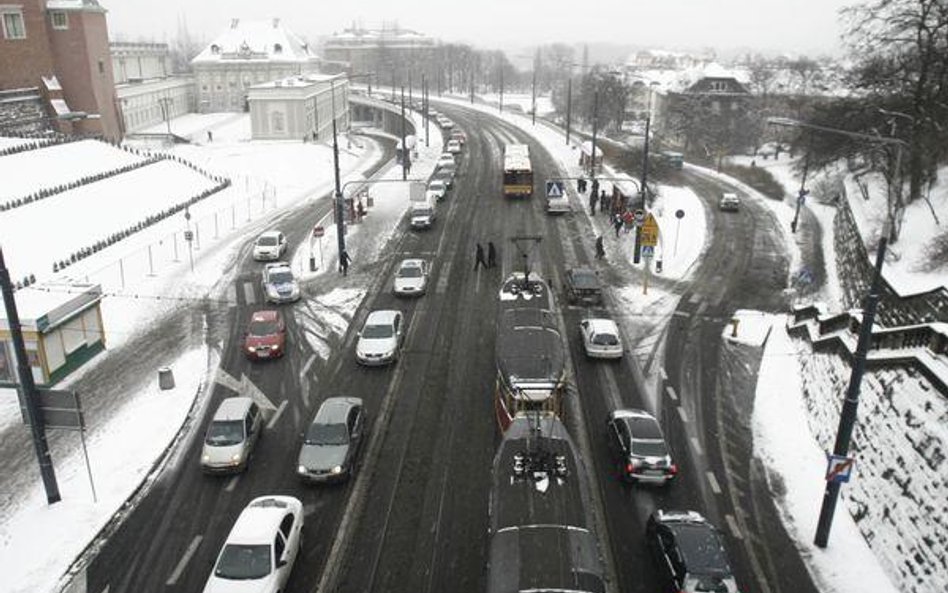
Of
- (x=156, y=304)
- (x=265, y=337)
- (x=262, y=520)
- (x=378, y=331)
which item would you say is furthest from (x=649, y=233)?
(x=262, y=520)

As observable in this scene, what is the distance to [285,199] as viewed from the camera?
58812 mm

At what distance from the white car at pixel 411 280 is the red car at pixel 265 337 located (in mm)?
6505

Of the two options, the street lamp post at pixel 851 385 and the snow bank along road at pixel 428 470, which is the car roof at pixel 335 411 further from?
the street lamp post at pixel 851 385

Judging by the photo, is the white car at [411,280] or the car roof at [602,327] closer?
the car roof at [602,327]

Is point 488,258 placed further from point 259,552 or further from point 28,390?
point 259,552

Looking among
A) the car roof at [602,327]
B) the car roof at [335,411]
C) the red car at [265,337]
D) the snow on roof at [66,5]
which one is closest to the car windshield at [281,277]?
the red car at [265,337]

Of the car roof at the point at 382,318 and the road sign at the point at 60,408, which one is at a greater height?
the road sign at the point at 60,408

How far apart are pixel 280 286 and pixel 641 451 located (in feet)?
67.5

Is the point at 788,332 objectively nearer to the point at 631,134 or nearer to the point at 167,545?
the point at 167,545

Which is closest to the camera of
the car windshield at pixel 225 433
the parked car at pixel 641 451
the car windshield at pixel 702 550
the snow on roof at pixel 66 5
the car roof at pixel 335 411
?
the car windshield at pixel 702 550

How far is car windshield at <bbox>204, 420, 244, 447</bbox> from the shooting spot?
20969 millimetres

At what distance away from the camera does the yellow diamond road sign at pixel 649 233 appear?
36219 millimetres

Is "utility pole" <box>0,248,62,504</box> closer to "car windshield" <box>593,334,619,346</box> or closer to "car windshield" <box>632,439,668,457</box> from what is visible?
"car windshield" <box>632,439,668,457</box>

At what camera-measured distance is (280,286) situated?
113 feet
